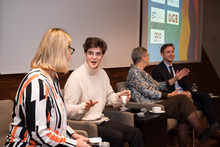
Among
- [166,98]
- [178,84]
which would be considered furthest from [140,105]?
[178,84]

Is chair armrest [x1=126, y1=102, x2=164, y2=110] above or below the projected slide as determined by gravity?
below

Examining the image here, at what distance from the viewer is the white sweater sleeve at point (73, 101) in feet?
7.34

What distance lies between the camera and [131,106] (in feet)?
10.7

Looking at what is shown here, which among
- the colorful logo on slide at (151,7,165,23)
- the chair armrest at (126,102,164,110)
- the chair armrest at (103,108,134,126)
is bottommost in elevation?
the chair armrest at (103,108,134,126)

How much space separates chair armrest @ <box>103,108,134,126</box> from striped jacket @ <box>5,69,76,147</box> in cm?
117

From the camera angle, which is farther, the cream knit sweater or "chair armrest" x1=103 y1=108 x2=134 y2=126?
"chair armrest" x1=103 y1=108 x2=134 y2=126

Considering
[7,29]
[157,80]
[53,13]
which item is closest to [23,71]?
[7,29]

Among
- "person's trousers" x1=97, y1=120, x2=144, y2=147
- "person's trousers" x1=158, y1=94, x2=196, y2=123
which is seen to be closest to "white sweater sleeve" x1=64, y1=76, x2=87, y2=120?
"person's trousers" x1=97, y1=120, x2=144, y2=147

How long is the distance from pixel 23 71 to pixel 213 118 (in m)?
2.58

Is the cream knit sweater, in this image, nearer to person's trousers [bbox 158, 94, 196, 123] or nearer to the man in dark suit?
person's trousers [bbox 158, 94, 196, 123]

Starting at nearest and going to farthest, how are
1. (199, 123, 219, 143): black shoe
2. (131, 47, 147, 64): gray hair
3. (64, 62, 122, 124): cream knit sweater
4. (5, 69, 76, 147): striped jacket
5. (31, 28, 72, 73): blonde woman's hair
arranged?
1. (5, 69, 76, 147): striped jacket
2. (31, 28, 72, 73): blonde woman's hair
3. (64, 62, 122, 124): cream knit sweater
4. (199, 123, 219, 143): black shoe
5. (131, 47, 147, 64): gray hair

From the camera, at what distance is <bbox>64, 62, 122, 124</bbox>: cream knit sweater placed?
2.34 m

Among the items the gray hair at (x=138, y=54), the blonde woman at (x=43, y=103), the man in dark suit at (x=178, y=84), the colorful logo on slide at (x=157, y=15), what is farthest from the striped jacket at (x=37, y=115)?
the colorful logo on slide at (x=157, y=15)

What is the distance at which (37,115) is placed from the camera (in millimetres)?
1442
